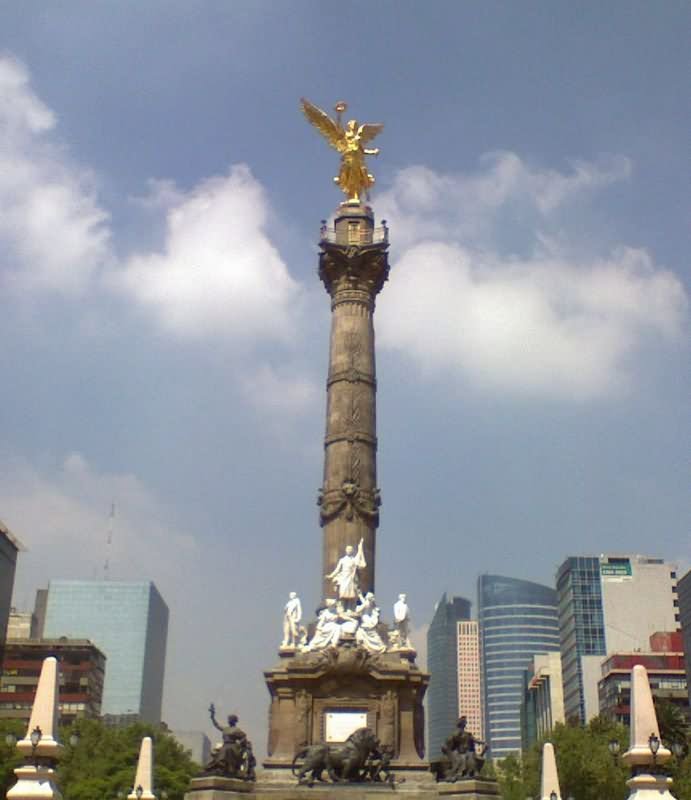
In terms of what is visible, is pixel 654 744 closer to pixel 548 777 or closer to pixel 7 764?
pixel 548 777

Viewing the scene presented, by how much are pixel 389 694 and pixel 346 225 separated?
19.1 metres

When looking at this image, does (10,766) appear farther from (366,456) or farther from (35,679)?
(35,679)

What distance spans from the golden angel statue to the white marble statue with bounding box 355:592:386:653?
17526 millimetres

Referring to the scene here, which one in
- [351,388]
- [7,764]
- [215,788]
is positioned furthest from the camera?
[7,764]

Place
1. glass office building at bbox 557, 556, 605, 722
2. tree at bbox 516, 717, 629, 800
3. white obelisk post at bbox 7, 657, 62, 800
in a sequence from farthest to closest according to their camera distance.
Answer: glass office building at bbox 557, 556, 605, 722 → tree at bbox 516, 717, 629, 800 → white obelisk post at bbox 7, 657, 62, 800

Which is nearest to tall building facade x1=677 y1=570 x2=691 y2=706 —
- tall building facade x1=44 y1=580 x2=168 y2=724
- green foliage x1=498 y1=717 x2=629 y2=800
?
green foliage x1=498 y1=717 x2=629 y2=800

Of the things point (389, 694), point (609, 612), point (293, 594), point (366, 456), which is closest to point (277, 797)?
point (389, 694)

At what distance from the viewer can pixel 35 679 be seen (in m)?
95.7

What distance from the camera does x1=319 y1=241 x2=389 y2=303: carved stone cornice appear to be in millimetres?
39719

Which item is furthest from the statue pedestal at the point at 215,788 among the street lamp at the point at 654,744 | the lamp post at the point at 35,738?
the street lamp at the point at 654,744

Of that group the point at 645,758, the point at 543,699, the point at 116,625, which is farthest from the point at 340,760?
the point at 116,625

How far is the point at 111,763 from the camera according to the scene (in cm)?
4909

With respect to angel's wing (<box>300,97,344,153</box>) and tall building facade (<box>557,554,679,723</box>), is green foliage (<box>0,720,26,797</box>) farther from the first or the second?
tall building facade (<box>557,554,679,723</box>)

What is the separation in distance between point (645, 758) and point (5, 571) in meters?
73.0
